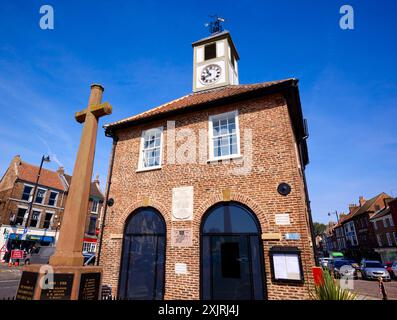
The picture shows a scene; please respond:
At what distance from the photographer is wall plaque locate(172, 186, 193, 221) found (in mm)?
8719

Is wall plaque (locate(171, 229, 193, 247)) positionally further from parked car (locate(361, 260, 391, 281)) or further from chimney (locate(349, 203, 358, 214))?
chimney (locate(349, 203, 358, 214))

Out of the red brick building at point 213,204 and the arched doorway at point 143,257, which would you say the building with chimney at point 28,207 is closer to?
the red brick building at point 213,204

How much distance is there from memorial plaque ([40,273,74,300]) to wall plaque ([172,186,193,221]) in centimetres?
482

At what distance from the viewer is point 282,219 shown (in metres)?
7.34

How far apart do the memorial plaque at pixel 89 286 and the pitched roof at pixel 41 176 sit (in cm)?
3063

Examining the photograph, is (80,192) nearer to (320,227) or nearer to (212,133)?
(212,133)

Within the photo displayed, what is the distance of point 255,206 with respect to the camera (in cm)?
780

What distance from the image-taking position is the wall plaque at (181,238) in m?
8.35

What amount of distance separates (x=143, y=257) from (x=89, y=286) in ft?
15.7

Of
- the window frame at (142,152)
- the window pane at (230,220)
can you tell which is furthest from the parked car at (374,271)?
the window frame at (142,152)

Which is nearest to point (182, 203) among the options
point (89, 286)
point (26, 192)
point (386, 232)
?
point (89, 286)
